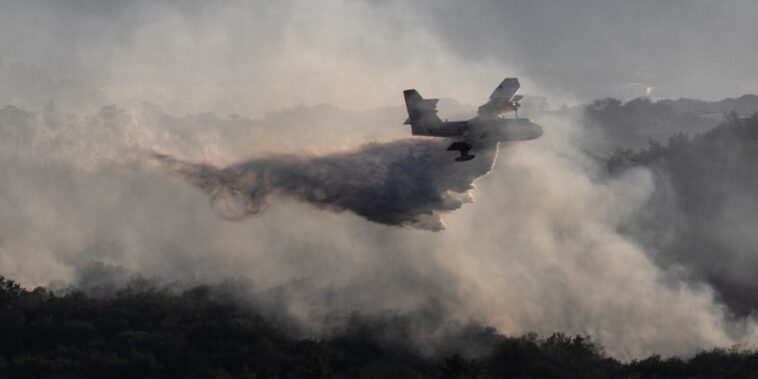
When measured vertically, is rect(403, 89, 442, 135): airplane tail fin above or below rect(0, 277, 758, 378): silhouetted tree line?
above

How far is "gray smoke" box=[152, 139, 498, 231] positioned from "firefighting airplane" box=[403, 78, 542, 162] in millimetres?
1272

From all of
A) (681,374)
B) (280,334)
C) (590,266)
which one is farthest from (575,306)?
(280,334)

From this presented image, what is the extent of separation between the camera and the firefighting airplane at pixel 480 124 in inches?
3007

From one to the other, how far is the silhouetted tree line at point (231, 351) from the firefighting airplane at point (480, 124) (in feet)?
88.3

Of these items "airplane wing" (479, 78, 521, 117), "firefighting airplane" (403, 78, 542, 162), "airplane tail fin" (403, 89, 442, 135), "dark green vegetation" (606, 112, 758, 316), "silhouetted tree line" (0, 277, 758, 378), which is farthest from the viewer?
"dark green vegetation" (606, 112, 758, 316)

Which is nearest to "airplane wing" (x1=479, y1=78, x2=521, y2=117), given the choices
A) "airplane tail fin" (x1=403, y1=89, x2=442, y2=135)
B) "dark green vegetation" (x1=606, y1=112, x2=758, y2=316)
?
"airplane tail fin" (x1=403, y1=89, x2=442, y2=135)

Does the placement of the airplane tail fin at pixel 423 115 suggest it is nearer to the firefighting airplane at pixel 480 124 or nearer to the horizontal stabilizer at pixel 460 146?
the firefighting airplane at pixel 480 124

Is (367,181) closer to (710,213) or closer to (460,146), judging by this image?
(460,146)

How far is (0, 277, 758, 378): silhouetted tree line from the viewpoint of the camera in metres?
103

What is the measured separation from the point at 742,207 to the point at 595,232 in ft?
94.9

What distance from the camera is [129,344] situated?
114 m

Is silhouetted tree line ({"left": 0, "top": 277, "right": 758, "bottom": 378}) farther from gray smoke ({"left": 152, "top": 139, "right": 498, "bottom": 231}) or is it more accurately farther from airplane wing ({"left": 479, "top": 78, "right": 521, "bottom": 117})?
airplane wing ({"left": 479, "top": 78, "right": 521, "bottom": 117})

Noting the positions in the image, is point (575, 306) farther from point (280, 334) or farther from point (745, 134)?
point (745, 134)

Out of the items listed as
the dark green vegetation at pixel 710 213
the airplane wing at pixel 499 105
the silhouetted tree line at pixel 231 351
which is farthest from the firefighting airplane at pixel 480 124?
the dark green vegetation at pixel 710 213
